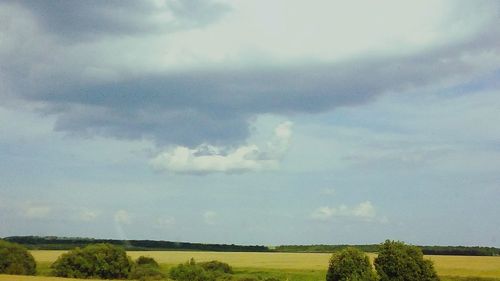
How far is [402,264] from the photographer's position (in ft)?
215

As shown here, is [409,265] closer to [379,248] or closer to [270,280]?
[379,248]

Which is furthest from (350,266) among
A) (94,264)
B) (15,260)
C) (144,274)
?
(15,260)

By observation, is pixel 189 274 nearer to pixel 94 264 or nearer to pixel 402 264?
pixel 94 264

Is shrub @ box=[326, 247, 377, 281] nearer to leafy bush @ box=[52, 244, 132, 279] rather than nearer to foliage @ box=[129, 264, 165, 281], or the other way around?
foliage @ box=[129, 264, 165, 281]

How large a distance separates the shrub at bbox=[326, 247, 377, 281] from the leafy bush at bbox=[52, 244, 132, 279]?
128ft

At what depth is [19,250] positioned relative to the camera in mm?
95500

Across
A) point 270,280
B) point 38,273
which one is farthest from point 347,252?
point 38,273

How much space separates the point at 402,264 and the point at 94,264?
4938 centimetres

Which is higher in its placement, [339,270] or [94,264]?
[94,264]

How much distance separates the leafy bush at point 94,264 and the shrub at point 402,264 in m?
44.1

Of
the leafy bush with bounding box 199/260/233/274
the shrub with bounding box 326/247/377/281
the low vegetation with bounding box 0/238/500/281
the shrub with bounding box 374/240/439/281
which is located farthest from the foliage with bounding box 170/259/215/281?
the shrub with bounding box 374/240/439/281

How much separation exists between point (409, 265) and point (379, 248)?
379 cm

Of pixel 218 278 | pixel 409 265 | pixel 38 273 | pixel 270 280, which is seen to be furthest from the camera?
pixel 38 273

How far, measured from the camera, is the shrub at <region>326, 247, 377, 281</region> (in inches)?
2589
